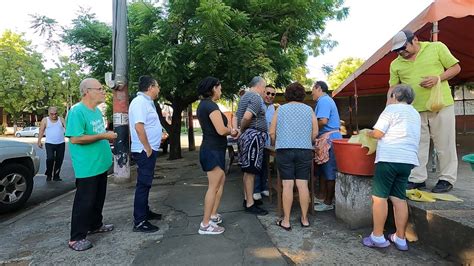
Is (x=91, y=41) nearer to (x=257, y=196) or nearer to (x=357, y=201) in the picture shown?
(x=257, y=196)

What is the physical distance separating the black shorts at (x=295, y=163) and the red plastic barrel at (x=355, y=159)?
37 centimetres

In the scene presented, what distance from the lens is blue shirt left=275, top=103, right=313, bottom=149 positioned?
13.0ft

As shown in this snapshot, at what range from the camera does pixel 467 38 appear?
6.48 metres

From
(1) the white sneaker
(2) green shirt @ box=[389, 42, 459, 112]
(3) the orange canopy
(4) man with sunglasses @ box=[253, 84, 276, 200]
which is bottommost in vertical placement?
(1) the white sneaker

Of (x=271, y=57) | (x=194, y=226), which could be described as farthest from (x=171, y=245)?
(x=271, y=57)

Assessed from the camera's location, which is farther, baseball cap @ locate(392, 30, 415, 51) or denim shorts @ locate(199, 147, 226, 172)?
denim shorts @ locate(199, 147, 226, 172)

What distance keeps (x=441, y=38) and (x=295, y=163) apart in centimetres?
464

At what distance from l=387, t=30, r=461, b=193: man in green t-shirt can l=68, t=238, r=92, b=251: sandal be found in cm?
370

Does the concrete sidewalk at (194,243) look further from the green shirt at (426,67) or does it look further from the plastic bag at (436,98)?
the green shirt at (426,67)

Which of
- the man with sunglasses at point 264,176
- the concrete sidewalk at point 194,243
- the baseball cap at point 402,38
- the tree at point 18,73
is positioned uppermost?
the tree at point 18,73

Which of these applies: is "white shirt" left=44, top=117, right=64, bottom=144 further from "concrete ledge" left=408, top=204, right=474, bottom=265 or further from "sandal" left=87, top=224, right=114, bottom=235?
"concrete ledge" left=408, top=204, right=474, bottom=265

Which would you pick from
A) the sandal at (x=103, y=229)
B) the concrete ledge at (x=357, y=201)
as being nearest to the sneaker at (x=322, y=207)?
the concrete ledge at (x=357, y=201)

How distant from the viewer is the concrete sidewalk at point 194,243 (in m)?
3.29

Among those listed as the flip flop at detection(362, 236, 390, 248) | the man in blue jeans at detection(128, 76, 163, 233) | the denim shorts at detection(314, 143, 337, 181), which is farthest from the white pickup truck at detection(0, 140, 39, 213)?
the flip flop at detection(362, 236, 390, 248)
